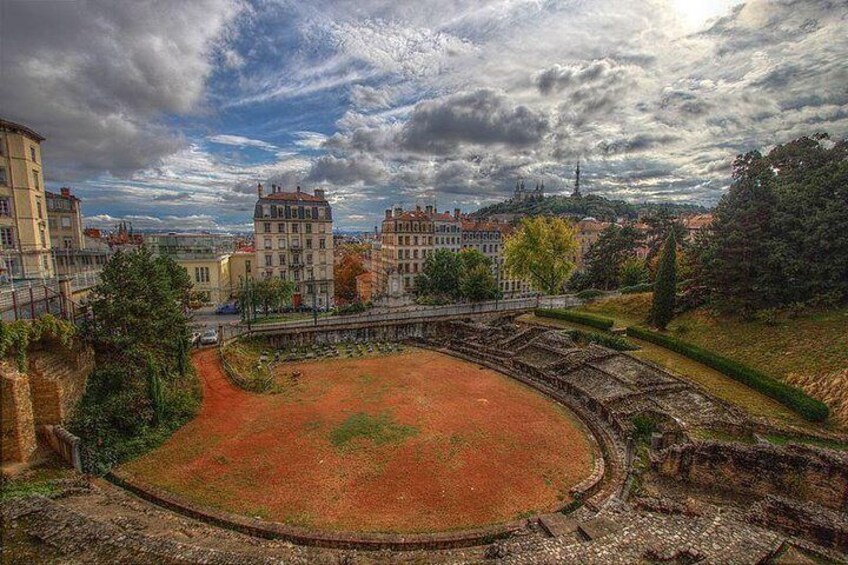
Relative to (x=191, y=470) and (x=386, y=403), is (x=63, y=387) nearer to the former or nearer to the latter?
(x=191, y=470)

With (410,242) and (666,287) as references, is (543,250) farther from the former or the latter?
(410,242)

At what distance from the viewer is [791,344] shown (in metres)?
25.6

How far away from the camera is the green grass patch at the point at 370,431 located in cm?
2188

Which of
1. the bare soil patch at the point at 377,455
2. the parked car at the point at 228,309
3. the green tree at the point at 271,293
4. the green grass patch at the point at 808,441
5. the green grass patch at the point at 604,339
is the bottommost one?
the bare soil patch at the point at 377,455

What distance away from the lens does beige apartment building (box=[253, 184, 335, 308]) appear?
175ft

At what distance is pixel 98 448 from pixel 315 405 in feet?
37.3

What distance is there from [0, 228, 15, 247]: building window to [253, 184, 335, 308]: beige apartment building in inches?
916

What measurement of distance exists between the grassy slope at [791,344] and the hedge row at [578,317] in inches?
220

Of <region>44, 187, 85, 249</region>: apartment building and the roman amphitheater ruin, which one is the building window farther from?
the roman amphitheater ruin

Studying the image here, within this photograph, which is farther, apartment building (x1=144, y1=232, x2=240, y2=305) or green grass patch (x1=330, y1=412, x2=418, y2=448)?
apartment building (x1=144, y1=232, x2=240, y2=305)

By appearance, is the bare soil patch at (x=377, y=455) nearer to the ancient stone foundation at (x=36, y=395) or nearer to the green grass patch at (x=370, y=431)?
the green grass patch at (x=370, y=431)

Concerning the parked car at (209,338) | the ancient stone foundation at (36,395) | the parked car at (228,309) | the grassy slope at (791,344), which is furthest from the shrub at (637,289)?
the ancient stone foundation at (36,395)

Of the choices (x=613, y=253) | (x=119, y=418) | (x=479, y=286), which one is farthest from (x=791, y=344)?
(x=119, y=418)

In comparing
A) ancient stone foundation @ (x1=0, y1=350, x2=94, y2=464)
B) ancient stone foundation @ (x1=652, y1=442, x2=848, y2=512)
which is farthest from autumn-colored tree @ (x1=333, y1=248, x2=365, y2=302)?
ancient stone foundation @ (x1=652, y1=442, x2=848, y2=512)
